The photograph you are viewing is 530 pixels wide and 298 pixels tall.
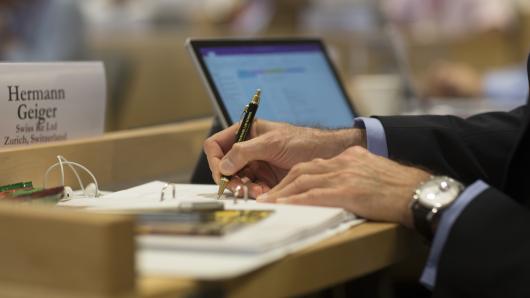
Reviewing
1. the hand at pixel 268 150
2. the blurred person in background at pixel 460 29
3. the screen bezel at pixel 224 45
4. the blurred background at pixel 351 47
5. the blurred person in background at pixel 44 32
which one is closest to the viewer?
the hand at pixel 268 150

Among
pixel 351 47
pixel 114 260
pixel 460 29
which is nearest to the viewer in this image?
pixel 114 260

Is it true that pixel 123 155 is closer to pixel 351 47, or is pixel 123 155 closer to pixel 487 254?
pixel 487 254

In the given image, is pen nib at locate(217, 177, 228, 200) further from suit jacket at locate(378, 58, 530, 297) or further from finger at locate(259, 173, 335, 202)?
suit jacket at locate(378, 58, 530, 297)

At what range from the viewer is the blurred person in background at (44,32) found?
4204mm

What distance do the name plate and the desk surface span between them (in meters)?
0.52

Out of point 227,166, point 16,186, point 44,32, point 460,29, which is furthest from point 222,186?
point 460,29

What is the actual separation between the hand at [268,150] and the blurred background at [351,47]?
1224 mm

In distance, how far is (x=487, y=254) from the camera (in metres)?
0.95

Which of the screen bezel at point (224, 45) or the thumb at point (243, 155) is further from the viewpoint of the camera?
the screen bezel at point (224, 45)

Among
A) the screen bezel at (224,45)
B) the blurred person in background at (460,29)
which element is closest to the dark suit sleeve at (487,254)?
the screen bezel at (224,45)

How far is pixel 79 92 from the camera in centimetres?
138

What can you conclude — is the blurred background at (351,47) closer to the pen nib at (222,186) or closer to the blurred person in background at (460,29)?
the blurred person in background at (460,29)

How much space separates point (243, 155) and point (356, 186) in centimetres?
17

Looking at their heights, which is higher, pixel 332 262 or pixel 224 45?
pixel 224 45
